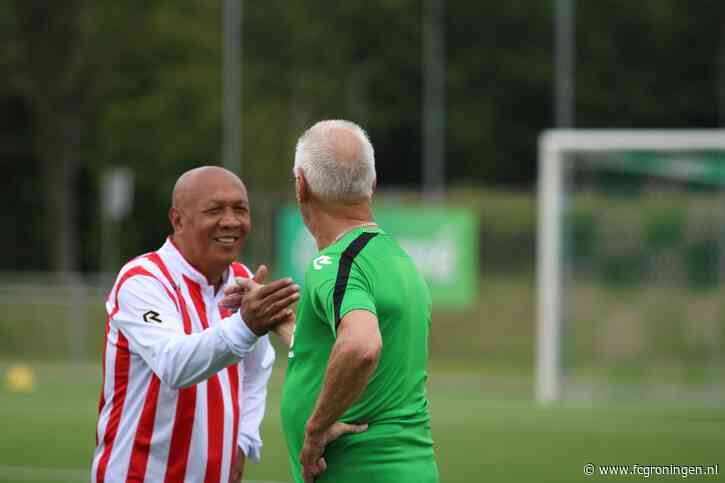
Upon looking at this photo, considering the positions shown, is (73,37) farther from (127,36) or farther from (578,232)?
(578,232)

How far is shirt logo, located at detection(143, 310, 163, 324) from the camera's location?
4.52 metres

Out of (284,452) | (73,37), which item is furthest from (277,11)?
(284,452)

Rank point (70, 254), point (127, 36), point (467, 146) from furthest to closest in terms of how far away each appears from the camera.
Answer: point (467, 146), point (127, 36), point (70, 254)

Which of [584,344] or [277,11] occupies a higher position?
[277,11]

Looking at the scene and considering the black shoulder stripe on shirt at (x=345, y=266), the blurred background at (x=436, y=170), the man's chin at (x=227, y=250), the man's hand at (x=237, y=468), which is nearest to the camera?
the black shoulder stripe on shirt at (x=345, y=266)

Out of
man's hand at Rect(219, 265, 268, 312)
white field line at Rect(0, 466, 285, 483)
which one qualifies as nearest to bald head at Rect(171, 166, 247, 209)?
man's hand at Rect(219, 265, 268, 312)

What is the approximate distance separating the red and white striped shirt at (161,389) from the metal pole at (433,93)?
2806cm

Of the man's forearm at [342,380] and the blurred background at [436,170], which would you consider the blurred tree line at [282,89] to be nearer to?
the blurred background at [436,170]

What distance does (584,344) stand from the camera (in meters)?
18.2

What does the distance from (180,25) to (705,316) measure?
2099 cm

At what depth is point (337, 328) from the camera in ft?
12.9

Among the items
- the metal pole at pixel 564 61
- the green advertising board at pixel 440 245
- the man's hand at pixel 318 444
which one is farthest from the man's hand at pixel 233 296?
the metal pole at pixel 564 61

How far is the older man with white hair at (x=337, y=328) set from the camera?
4.05 metres

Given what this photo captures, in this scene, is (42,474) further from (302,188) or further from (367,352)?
(367,352)
